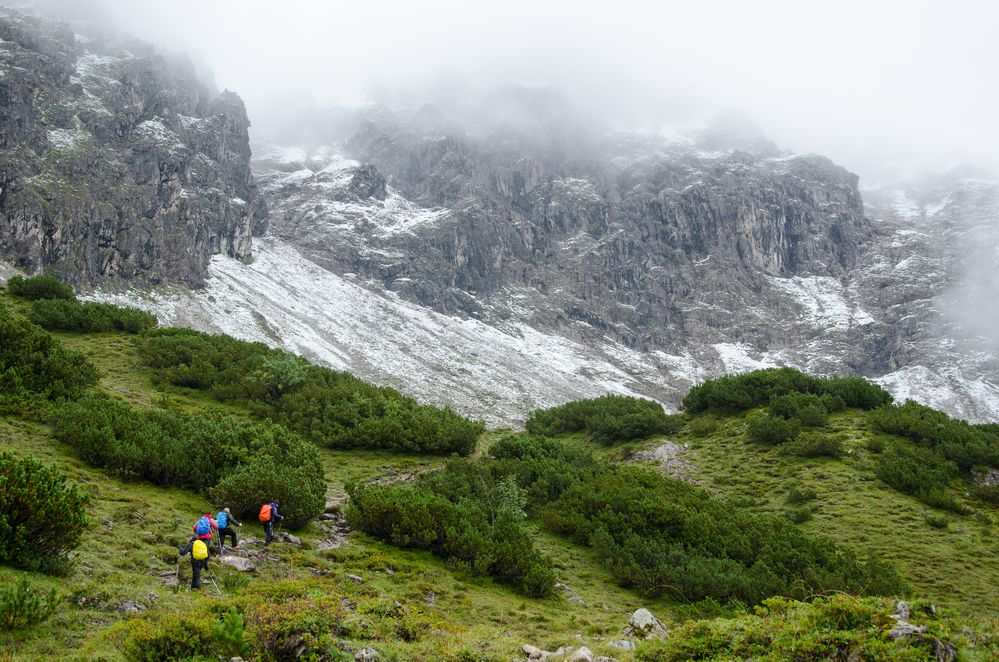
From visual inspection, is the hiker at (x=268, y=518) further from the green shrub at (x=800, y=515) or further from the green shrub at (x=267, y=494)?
the green shrub at (x=800, y=515)

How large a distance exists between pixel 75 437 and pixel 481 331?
15648 cm

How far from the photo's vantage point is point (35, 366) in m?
17.4

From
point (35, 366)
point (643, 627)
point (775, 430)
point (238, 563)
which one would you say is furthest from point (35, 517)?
point (775, 430)

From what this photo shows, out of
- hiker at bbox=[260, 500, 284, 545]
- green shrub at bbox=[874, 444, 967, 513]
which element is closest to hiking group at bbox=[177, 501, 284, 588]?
hiker at bbox=[260, 500, 284, 545]

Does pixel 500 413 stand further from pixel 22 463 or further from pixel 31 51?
pixel 31 51

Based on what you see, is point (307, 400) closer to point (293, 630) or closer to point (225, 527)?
point (225, 527)

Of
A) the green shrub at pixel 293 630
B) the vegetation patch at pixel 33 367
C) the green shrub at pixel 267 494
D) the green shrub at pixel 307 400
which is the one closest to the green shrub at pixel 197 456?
the green shrub at pixel 267 494

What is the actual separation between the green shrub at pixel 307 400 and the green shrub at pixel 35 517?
14.1 metres

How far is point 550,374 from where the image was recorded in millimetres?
126000

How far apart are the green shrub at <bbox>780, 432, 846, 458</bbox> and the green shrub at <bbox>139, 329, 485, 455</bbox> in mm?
12661

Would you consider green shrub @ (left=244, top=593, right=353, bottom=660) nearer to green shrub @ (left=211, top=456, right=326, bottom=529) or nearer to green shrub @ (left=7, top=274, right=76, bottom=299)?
green shrub @ (left=211, top=456, right=326, bottom=529)

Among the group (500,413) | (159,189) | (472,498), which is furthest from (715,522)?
(159,189)

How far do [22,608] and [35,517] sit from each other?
2127 mm

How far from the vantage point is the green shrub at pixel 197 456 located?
44.1 feet
